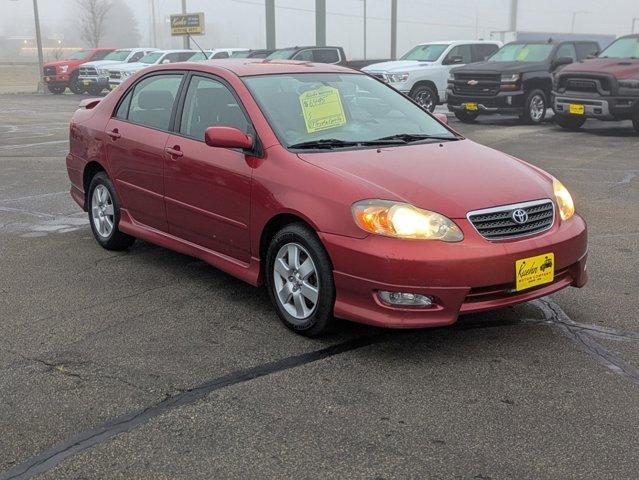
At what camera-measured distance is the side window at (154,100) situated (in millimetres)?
5480

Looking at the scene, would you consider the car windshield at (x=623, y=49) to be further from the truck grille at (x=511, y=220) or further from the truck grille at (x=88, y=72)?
the truck grille at (x=88, y=72)

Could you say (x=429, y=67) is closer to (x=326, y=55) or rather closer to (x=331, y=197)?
(x=326, y=55)

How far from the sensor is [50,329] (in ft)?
14.7

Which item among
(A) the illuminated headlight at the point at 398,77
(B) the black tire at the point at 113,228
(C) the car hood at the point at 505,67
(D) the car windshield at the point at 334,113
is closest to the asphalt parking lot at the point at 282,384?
(B) the black tire at the point at 113,228

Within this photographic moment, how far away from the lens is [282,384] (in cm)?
371

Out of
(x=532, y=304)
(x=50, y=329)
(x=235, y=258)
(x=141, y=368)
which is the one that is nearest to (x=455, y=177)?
(x=532, y=304)

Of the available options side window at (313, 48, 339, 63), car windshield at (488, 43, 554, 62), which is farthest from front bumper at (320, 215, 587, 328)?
side window at (313, 48, 339, 63)

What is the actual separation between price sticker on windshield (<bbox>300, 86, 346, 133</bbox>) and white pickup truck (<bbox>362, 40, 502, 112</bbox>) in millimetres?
12670

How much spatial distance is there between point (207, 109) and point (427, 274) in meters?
2.18

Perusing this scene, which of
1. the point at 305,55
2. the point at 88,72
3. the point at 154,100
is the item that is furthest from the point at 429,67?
the point at 88,72

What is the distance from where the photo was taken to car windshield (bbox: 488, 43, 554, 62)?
17.2m

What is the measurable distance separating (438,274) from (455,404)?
675mm

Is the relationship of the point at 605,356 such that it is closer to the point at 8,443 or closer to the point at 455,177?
the point at 455,177

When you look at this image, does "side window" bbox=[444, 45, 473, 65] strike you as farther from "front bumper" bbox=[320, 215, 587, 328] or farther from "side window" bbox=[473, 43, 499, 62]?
"front bumper" bbox=[320, 215, 587, 328]
